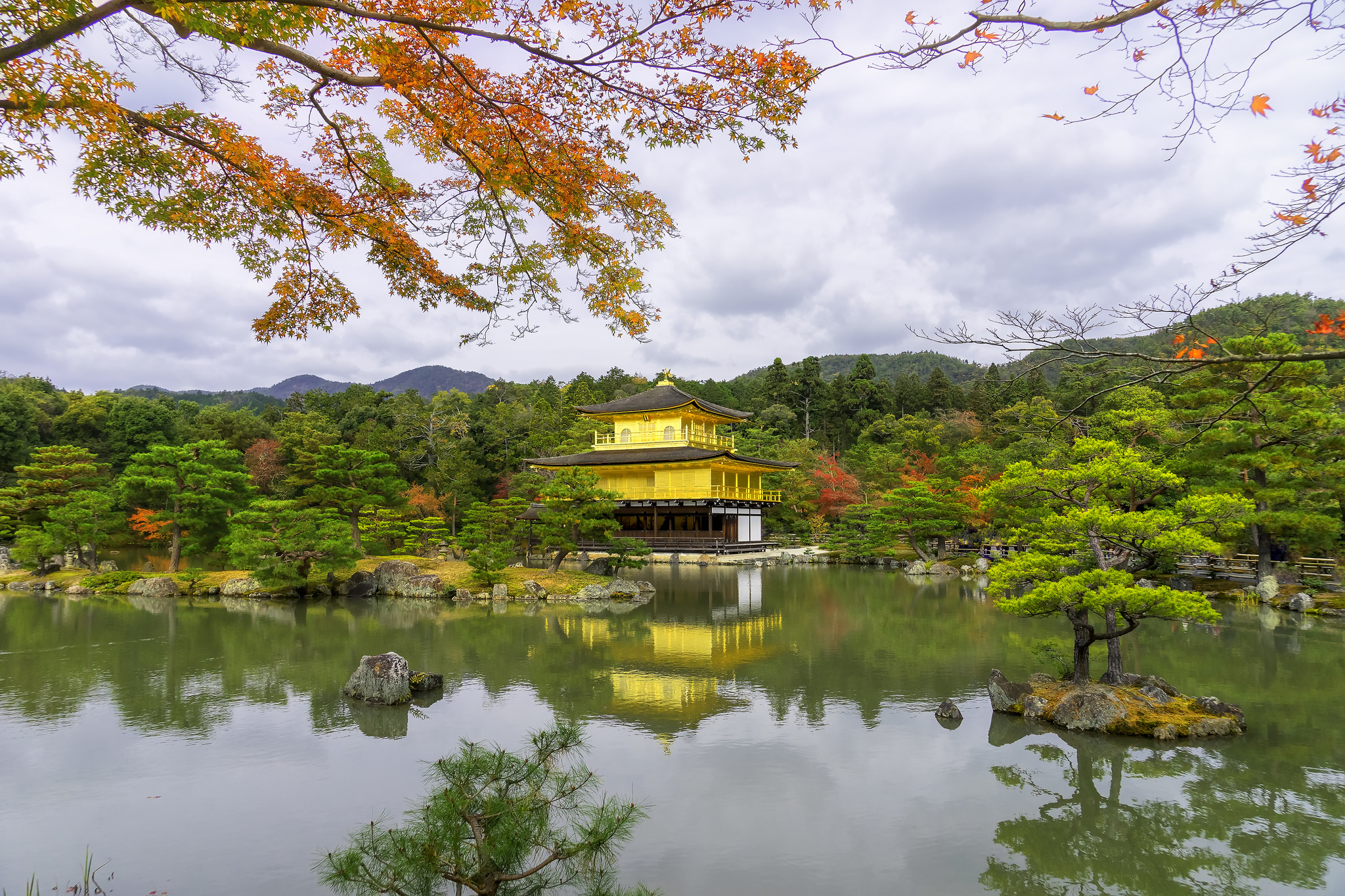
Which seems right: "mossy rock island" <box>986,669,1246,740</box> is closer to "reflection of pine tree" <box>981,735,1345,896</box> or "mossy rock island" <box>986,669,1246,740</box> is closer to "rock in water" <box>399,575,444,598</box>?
"reflection of pine tree" <box>981,735,1345,896</box>

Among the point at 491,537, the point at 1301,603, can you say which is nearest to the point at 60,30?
the point at 491,537

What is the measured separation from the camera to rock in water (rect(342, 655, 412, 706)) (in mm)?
7617

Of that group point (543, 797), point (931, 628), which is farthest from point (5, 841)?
point (931, 628)

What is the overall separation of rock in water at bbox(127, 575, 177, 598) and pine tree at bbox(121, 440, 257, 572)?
144 cm

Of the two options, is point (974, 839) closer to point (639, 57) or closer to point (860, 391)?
point (639, 57)

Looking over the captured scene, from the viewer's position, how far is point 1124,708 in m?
6.60

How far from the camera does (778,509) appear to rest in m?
28.9

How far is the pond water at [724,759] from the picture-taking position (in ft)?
14.0

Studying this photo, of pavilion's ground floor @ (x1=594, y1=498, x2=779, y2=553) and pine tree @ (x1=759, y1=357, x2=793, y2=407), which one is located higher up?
pine tree @ (x1=759, y1=357, x2=793, y2=407)

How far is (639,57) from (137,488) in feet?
66.7

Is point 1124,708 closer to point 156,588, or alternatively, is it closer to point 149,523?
point 156,588

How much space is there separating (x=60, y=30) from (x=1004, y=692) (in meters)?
8.81

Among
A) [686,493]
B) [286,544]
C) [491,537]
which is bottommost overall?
[491,537]

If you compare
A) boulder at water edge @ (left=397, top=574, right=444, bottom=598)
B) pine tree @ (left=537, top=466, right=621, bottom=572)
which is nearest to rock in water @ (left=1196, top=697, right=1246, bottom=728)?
pine tree @ (left=537, top=466, right=621, bottom=572)
